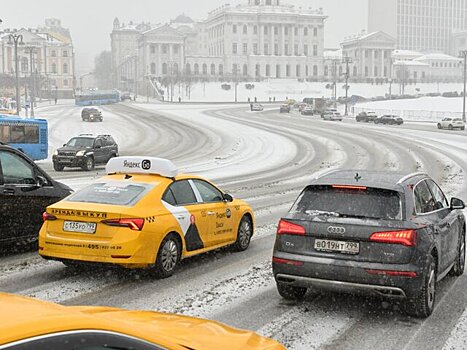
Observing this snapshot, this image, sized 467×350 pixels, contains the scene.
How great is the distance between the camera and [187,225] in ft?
31.8

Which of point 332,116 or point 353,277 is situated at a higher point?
point 332,116

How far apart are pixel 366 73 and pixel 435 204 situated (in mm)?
185495

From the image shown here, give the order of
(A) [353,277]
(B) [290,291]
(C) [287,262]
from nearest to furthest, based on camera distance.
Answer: (A) [353,277]
(C) [287,262]
(B) [290,291]

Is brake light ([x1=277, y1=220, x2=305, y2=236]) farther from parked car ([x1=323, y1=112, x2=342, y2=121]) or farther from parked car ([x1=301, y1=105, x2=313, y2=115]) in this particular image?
parked car ([x1=301, y1=105, x2=313, y2=115])

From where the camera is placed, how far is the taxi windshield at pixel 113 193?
30.2 ft

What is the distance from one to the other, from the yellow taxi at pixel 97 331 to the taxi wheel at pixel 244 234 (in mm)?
7317

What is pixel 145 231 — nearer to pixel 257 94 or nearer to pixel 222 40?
pixel 257 94

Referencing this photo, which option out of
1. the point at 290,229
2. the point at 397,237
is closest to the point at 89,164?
the point at 290,229

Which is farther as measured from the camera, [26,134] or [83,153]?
[26,134]

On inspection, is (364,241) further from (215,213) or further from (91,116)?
(91,116)

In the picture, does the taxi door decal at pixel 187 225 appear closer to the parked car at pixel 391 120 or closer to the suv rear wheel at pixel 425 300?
the suv rear wheel at pixel 425 300

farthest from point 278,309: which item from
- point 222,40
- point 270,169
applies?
point 222,40

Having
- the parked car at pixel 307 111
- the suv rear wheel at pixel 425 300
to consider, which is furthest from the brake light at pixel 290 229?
the parked car at pixel 307 111

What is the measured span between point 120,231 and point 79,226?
0.60m
